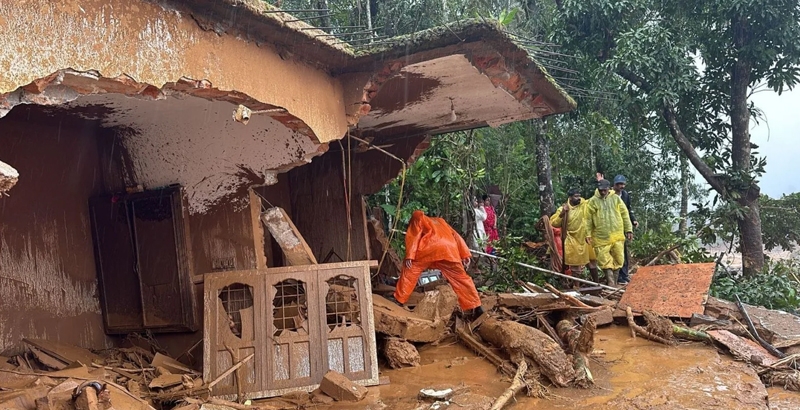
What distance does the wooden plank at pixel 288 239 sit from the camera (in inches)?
236

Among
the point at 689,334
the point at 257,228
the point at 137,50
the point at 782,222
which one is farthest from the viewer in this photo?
the point at 782,222

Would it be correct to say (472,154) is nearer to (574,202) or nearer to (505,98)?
(574,202)

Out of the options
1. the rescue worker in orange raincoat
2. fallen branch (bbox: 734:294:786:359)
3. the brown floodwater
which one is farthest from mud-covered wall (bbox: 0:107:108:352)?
fallen branch (bbox: 734:294:786:359)

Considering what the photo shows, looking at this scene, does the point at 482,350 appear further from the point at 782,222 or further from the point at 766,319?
the point at 782,222

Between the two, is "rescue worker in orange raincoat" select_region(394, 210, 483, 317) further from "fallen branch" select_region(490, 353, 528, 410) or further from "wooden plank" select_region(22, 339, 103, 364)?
"wooden plank" select_region(22, 339, 103, 364)

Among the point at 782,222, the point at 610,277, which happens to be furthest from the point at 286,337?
the point at 782,222

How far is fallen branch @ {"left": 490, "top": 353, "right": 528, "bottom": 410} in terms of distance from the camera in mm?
4695

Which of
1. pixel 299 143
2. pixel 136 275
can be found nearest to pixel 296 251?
pixel 299 143

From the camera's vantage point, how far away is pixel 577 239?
9.44 m

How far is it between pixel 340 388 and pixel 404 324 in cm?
145

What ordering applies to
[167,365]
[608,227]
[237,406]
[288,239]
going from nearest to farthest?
[237,406]
[167,365]
[288,239]
[608,227]

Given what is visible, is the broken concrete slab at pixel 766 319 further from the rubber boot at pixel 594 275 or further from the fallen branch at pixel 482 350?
the fallen branch at pixel 482 350

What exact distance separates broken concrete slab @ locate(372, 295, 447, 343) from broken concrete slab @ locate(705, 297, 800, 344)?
3.15 metres

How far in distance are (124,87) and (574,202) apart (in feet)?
24.7
